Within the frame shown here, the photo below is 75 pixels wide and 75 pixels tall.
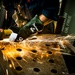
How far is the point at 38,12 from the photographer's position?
116 inches

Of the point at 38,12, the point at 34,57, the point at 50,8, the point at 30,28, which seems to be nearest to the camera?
the point at 34,57

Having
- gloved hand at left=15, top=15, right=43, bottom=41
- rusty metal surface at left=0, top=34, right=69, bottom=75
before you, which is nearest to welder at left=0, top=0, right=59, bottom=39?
gloved hand at left=15, top=15, right=43, bottom=41

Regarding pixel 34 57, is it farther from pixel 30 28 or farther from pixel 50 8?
pixel 50 8

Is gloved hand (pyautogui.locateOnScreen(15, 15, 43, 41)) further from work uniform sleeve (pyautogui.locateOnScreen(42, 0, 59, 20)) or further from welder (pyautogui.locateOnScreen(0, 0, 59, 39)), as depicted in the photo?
work uniform sleeve (pyautogui.locateOnScreen(42, 0, 59, 20))

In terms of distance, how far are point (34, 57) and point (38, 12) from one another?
3.66ft

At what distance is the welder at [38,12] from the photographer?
2500 millimetres

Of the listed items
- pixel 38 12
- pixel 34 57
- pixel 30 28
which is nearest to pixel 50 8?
pixel 38 12

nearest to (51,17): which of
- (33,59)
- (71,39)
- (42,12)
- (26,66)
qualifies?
(42,12)

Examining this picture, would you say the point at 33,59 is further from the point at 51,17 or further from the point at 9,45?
the point at 51,17

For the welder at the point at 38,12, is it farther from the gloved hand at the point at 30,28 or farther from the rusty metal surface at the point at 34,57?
the rusty metal surface at the point at 34,57

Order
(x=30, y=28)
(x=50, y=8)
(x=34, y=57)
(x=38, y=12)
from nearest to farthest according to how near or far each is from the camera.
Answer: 1. (x=34, y=57)
2. (x=30, y=28)
3. (x=50, y=8)
4. (x=38, y=12)

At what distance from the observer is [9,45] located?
7.71 feet

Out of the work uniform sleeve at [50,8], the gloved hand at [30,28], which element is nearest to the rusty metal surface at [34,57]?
the gloved hand at [30,28]

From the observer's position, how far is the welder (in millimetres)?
2500
